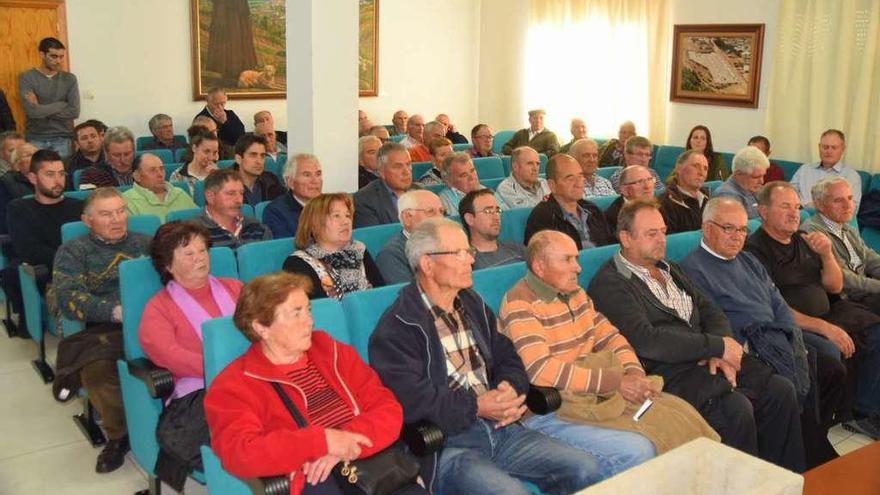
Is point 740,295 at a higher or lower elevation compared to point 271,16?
lower

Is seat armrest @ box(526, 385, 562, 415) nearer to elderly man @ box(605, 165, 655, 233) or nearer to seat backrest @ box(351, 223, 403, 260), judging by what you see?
seat backrest @ box(351, 223, 403, 260)

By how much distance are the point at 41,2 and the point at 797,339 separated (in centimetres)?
749

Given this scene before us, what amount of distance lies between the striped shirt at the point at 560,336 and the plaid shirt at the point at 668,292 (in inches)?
13.6

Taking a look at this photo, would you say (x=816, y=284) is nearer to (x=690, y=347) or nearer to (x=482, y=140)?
(x=690, y=347)

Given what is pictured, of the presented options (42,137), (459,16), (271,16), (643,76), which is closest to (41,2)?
(42,137)

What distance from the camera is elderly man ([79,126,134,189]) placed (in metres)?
5.88

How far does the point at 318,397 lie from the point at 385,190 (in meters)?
2.85

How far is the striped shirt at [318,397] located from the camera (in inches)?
99.3

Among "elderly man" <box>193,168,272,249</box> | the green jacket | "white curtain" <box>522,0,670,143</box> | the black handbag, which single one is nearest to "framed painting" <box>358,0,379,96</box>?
"white curtain" <box>522,0,670,143</box>

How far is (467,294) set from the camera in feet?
9.98

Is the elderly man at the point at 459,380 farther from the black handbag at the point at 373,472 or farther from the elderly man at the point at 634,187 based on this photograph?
the elderly man at the point at 634,187

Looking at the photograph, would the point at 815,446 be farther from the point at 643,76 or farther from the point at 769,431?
the point at 643,76

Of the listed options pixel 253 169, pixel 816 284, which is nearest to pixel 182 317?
pixel 253 169

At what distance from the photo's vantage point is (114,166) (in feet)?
19.8
